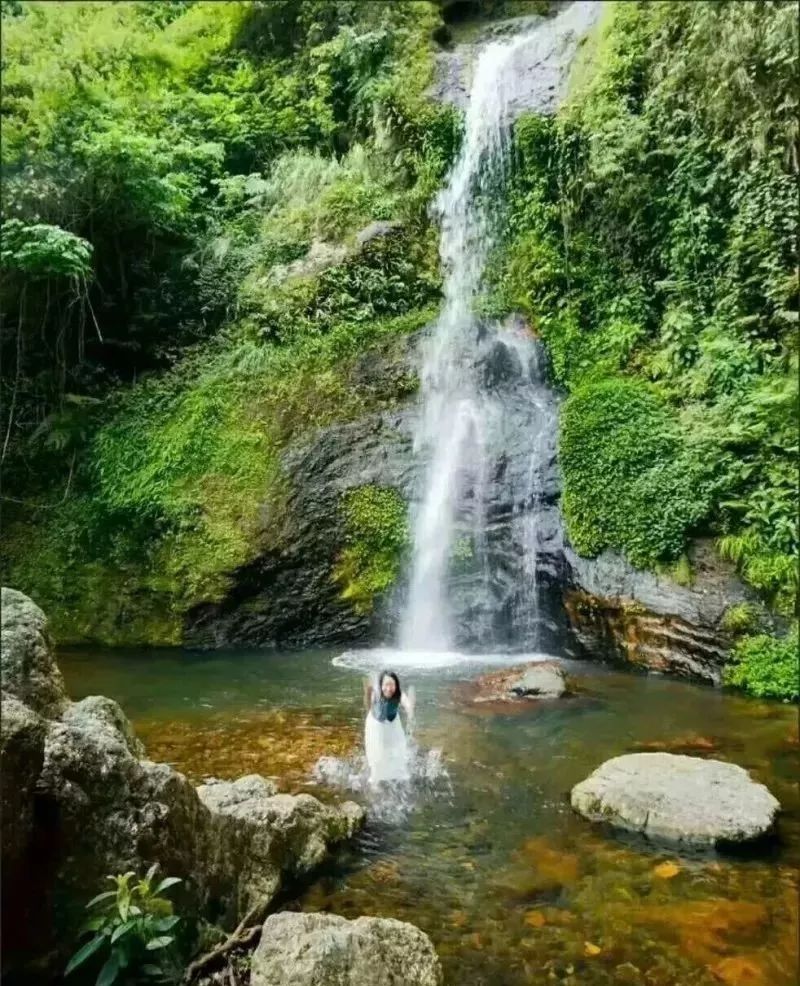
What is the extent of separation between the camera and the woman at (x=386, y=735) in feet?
14.3

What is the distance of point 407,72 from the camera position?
8.19m

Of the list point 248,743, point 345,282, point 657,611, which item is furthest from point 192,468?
point 657,611

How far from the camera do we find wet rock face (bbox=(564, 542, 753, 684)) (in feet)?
22.1

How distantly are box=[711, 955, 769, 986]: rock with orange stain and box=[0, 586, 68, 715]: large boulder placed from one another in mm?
2497

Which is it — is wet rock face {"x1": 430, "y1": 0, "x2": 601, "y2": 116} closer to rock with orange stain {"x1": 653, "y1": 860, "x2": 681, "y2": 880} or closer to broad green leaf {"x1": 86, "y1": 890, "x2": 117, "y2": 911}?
rock with orange stain {"x1": 653, "y1": 860, "x2": 681, "y2": 880}

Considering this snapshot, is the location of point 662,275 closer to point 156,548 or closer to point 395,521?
point 395,521

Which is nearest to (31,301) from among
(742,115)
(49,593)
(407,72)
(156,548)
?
(49,593)

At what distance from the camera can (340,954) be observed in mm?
2357

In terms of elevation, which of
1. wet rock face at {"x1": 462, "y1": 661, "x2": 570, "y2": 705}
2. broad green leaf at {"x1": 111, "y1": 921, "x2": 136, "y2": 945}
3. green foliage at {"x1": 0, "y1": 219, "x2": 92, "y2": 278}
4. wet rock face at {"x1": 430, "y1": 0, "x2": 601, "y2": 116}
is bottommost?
wet rock face at {"x1": 462, "y1": 661, "x2": 570, "y2": 705}

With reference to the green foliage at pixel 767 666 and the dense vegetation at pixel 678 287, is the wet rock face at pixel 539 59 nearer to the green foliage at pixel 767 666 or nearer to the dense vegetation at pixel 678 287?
the dense vegetation at pixel 678 287

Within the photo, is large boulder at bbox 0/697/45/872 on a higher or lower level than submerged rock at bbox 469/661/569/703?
higher

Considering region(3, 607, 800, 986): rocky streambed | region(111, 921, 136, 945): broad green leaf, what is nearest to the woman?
region(3, 607, 800, 986): rocky streambed

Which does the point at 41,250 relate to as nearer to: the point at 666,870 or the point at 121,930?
the point at 121,930

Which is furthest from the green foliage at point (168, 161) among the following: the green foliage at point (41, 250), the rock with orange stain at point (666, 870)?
the rock with orange stain at point (666, 870)
